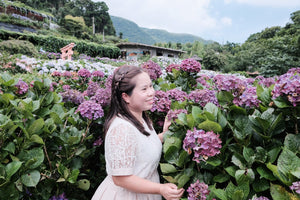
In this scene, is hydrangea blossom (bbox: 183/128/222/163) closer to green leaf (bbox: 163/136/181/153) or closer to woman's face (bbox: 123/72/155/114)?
green leaf (bbox: 163/136/181/153)

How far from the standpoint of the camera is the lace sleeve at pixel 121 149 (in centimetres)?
109

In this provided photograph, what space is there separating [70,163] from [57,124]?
289mm

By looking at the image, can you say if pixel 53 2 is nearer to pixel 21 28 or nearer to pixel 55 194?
pixel 21 28

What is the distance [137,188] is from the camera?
112 centimetres

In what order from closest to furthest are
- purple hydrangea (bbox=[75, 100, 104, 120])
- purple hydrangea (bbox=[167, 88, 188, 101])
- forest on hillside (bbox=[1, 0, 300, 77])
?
purple hydrangea (bbox=[75, 100, 104, 120]), purple hydrangea (bbox=[167, 88, 188, 101]), forest on hillside (bbox=[1, 0, 300, 77])

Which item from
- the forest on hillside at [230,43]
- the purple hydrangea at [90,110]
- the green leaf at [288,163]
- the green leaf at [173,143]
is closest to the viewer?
the green leaf at [288,163]

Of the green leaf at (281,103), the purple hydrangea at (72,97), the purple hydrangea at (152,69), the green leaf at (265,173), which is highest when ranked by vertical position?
the green leaf at (281,103)

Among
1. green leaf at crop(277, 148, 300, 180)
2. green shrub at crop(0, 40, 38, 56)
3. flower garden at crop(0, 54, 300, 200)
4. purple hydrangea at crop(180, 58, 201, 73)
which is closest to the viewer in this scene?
green leaf at crop(277, 148, 300, 180)

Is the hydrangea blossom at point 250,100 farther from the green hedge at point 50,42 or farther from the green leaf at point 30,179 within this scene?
the green hedge at point 50,42

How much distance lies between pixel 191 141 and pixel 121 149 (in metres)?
0.39

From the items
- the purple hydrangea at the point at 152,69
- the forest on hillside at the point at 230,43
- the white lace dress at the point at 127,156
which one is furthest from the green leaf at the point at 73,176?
the forest on hillside at the point at 230,43

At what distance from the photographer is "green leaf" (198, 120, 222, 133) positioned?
3.03ft

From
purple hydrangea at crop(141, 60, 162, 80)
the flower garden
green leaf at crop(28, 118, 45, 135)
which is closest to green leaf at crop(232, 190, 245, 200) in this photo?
the flower garden

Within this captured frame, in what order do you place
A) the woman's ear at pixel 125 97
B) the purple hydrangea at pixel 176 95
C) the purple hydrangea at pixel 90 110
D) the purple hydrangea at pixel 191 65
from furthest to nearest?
the purple hydrangea at pixel 191 65 → the purple hydrangea at pixel 176 95 → the purple hydrangea at pixel 90 110 → the woman's ear at pixel 125 97
